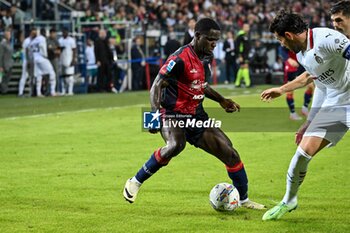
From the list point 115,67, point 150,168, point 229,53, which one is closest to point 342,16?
point 150,168

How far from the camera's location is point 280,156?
13891mm

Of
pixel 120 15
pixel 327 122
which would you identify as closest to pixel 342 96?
pixel 327 122

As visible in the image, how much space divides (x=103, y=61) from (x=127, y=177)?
742 inches

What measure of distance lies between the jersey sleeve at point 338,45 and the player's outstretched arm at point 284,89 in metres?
0.70

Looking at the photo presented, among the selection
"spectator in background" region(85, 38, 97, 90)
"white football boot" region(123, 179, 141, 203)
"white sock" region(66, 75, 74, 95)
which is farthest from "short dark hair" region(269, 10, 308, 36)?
"spectator in background" region(85, 38, 97, 90)

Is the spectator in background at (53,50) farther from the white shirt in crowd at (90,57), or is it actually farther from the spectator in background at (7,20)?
the spectator in background at (7,20)

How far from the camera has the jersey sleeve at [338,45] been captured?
26.2ft

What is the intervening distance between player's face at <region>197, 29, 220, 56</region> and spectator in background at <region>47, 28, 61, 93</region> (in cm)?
1996

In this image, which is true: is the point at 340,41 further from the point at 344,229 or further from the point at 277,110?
the point at 277,110

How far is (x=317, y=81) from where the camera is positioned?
866 cm

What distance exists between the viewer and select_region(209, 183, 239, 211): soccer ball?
908 centimetres

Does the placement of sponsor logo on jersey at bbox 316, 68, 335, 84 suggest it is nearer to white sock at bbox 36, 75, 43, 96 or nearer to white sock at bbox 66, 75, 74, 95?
white sock at bbox 36, 75, 43, 96

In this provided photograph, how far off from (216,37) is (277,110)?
43.6 feet

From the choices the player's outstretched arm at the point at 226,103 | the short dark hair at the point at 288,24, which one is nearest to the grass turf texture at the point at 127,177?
the player's outstretched arm at the point at 226,103
